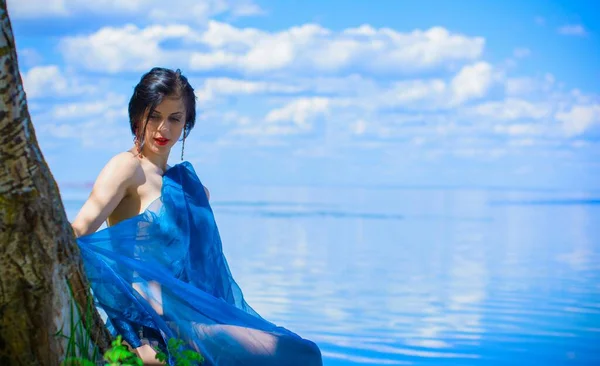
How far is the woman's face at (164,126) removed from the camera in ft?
10.6

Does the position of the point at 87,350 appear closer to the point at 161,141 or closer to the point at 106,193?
the point at 106,193

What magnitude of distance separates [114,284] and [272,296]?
5752 mm

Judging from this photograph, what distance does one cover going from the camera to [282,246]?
13.9m

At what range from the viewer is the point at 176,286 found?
292 centimetres

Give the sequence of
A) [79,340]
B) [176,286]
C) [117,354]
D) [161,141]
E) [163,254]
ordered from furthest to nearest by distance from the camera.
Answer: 1. [161,141]
2. [163,254]
3. [176,286]
4. [79,340]
5. [117,354]

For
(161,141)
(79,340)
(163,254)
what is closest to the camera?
(79,340)

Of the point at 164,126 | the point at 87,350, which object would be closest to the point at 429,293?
the point at 164,126

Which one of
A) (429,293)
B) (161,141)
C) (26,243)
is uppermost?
(161,141)

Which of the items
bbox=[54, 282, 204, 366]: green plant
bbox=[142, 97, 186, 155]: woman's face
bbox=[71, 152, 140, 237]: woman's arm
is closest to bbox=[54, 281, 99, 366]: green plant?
bbox=[54, 282, 204, 366]: green plant

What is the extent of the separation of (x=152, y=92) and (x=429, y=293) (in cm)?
618

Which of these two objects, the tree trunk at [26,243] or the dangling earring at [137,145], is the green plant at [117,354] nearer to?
the tree trunk at [26,243]

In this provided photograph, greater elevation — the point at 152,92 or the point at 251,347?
the point at 152,92

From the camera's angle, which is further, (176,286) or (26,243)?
(176,286)

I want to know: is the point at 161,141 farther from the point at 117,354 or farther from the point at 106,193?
the point at 117,354
